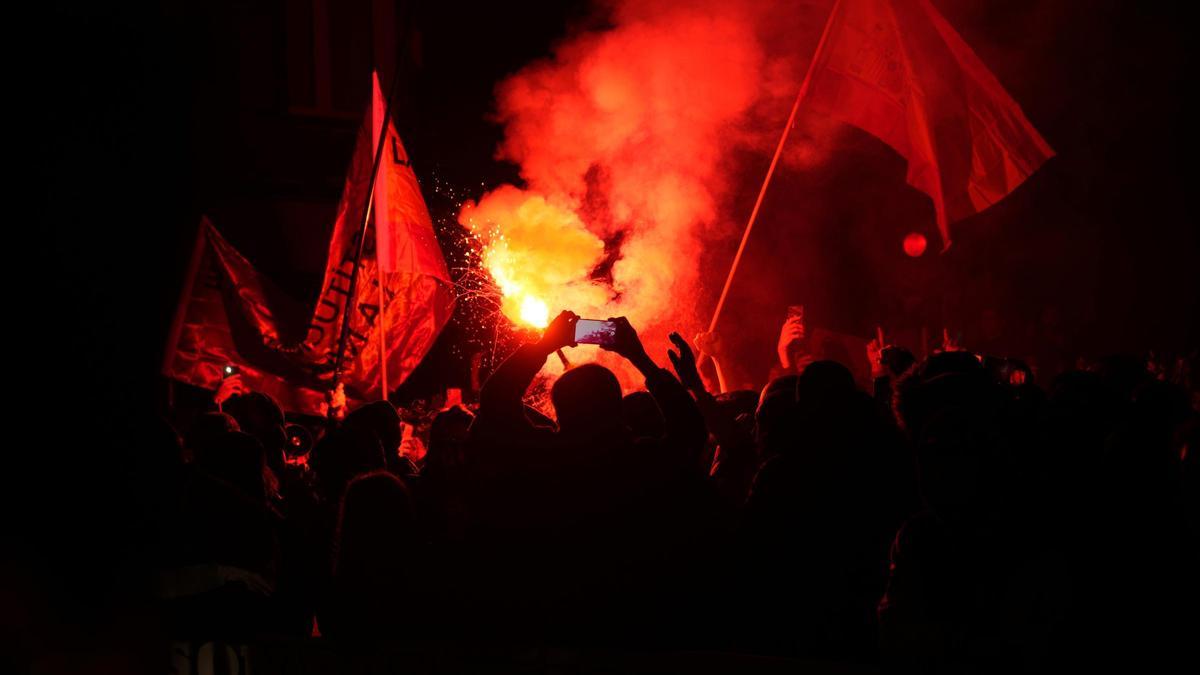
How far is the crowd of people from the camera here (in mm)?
2217

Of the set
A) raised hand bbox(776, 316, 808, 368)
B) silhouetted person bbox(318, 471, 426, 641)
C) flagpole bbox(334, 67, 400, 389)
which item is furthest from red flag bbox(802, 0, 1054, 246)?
silhouetted person bbox(318, 471, 426, 641)

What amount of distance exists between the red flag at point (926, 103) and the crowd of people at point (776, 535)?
Result: 306cm

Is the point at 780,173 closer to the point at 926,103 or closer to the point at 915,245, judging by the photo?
the point at 915,245

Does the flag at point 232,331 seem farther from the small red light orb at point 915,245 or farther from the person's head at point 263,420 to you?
the small red light orb at point 915,245

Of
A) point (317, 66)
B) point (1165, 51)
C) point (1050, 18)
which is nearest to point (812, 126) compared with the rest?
point (1050, 18)

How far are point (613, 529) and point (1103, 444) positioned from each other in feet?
4.13

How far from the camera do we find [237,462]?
3436 mm

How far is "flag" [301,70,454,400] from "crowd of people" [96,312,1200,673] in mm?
3063

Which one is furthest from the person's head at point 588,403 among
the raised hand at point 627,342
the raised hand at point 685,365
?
the raised hand at point 685,365

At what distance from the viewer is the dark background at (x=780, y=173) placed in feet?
13.1

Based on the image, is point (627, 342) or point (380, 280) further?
point (380, 280)

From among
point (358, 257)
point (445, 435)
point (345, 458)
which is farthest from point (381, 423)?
point (358, 257)

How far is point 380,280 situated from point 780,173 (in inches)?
228

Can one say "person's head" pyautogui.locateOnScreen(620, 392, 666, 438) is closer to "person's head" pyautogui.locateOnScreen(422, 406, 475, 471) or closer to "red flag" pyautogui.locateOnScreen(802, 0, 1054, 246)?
"person's head" pyautogui.locateOnScreen(422, 406, 475, 471)
